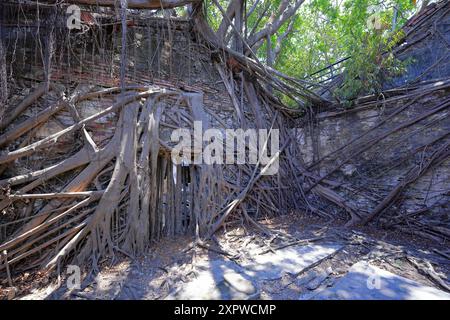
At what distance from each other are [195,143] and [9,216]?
222 centimetres

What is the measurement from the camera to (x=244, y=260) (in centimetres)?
268

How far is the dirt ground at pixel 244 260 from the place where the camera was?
2.14m

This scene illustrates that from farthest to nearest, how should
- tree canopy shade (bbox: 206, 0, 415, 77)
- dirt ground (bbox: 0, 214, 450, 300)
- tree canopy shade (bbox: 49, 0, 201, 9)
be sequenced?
tree canopy shade (bbox: 206, 0, 415, 77) < tree canopy shade (bbox: 49, 0, 201, 9) < dirt ground (bbox: 0, 214, 450, 300)

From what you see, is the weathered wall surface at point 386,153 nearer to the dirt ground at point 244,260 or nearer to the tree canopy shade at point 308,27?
the dirt ground at point 244,260

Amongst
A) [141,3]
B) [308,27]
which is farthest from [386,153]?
[308,27]

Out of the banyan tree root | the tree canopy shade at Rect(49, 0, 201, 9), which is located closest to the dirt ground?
the banyan tree root

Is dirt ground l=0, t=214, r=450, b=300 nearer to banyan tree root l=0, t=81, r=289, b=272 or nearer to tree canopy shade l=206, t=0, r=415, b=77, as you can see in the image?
banyan tree root l=0, t=81, r=289, b=272

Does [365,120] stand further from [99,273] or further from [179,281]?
[99,273]

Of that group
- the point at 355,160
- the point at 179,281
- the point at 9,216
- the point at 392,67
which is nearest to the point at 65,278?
the point at 9,216

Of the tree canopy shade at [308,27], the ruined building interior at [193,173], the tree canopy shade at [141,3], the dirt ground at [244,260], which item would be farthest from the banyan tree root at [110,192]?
the tree canopy shade at [308,27]

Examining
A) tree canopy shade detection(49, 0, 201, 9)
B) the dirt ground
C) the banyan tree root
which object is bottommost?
the dirt ground

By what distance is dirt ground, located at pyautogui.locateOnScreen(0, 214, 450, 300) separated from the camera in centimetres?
214

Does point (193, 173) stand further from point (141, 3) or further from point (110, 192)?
point (141, 3)

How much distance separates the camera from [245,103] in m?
4.67
